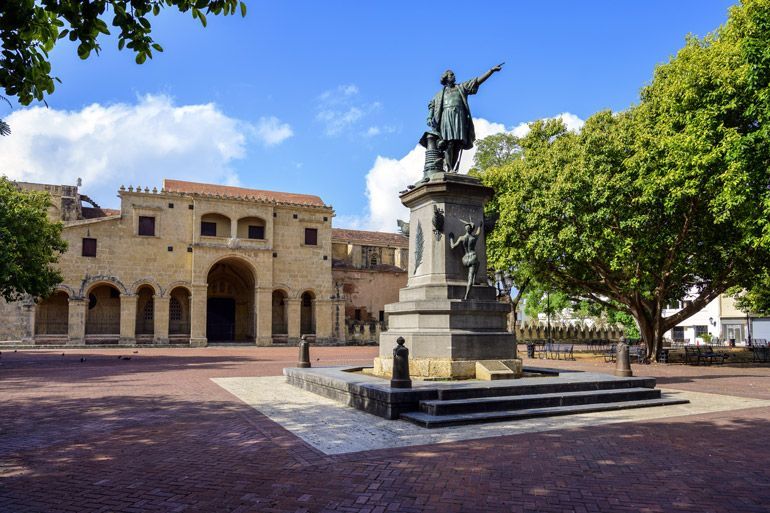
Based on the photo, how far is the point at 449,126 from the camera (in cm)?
1284

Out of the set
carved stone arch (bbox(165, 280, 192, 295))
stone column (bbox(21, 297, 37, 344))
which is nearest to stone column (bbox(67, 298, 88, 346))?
stone column (bbox(21, 297, 37, 344))

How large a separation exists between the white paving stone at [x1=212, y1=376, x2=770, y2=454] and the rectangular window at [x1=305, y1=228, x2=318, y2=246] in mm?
32751

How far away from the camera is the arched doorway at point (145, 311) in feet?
134

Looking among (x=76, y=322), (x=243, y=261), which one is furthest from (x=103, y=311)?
(x=243, y=261)

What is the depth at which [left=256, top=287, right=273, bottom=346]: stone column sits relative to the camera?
41656 millimetres

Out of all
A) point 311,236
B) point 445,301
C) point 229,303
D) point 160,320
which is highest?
point 311,236

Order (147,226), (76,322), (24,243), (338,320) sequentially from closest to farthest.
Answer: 1. (24,243)
2. (76,322)
3. (147,226)
4. (338,320)

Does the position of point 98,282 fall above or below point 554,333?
above

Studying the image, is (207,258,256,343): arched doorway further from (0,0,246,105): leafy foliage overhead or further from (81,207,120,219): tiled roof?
(0,0,246,105): leafy foliage overhead

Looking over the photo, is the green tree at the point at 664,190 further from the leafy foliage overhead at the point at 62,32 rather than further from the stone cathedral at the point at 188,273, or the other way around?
the stone cathedral at the point at 188,273

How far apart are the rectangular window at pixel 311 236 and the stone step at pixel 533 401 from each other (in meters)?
35.8

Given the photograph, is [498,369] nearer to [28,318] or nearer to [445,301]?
[445,301]

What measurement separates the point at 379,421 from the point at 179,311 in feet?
124

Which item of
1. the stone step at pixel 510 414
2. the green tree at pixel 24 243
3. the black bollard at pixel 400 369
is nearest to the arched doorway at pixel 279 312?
the green tree at pixel 24 243
